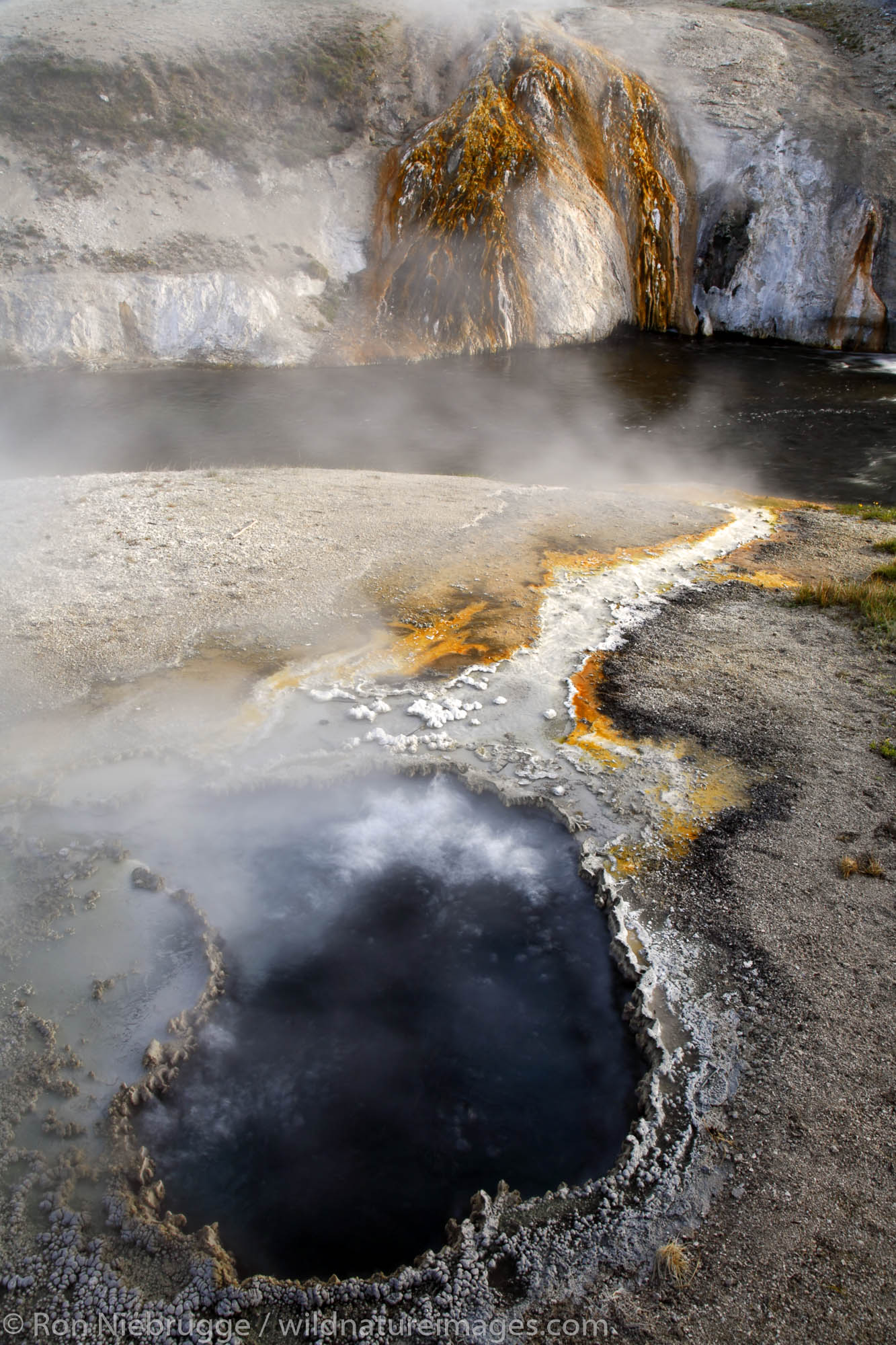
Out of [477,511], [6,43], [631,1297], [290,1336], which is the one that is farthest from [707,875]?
[6,43]

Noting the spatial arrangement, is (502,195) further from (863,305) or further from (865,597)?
(865,597)

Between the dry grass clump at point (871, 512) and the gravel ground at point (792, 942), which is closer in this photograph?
the gravel ground at point (792, 942)

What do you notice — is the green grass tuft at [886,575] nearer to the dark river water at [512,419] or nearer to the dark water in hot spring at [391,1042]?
the dark river water at [512,419]

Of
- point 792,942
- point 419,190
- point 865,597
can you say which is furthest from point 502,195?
point 792,942

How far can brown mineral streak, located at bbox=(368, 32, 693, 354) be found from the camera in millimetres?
28047

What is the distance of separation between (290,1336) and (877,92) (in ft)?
132

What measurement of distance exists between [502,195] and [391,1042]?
3016 cm

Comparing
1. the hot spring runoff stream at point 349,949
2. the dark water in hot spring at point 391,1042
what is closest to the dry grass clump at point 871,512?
the hot spring runoff stream at point 349,949

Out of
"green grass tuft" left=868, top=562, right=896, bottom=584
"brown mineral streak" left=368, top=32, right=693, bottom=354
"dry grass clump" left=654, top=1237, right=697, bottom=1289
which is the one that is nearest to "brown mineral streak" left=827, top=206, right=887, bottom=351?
"brown mineral streak" left=368, top=32, right=693, bottom=354

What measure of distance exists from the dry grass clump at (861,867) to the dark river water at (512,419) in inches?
453

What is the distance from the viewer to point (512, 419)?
2169 centimetres

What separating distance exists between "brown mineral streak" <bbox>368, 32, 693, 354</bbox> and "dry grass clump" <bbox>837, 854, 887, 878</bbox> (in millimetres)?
25167

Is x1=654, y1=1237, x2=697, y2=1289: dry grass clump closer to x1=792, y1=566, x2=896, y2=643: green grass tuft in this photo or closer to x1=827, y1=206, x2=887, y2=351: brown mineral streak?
x1=792, y1=566, x2=896, y2=643: green grass tuft

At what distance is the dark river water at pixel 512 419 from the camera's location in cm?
1798
